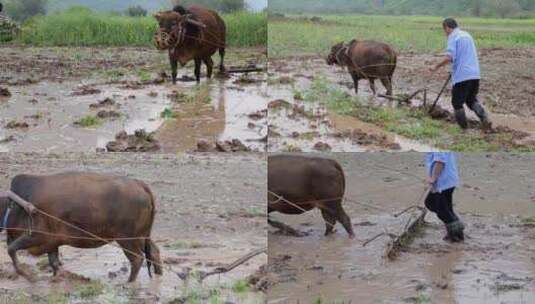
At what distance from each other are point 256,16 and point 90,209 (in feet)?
35.0

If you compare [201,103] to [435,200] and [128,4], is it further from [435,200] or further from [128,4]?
[128,4]

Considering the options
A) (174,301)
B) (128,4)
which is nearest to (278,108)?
(174,301)

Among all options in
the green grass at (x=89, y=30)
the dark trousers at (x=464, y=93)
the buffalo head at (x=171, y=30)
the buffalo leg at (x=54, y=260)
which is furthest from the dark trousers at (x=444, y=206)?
the green grass at (x=89, y=30)

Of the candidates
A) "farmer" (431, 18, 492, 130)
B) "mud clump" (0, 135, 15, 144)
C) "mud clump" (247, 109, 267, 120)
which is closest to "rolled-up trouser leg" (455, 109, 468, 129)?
"farmer" (431, 18, 492, 130)

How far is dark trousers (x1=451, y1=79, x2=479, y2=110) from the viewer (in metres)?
7.81

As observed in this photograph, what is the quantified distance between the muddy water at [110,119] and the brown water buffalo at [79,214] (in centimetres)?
201

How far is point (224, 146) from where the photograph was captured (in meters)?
8.58

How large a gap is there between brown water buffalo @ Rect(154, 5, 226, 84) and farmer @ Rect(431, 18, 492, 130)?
453 cm

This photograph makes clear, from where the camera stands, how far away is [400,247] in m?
7.02

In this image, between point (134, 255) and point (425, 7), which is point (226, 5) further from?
point (134, 255)

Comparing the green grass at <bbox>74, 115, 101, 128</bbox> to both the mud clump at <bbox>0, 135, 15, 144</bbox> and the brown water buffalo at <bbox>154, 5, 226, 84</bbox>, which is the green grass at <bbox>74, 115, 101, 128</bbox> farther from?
the brown water buffalo at <bbox>154, 5, 226, 84</bbox>

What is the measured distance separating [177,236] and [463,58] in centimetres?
335

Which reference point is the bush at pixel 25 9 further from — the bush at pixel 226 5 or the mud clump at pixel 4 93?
the mud clump at pixel 4 93

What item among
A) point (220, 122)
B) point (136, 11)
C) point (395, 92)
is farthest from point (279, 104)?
point (136, 11)
